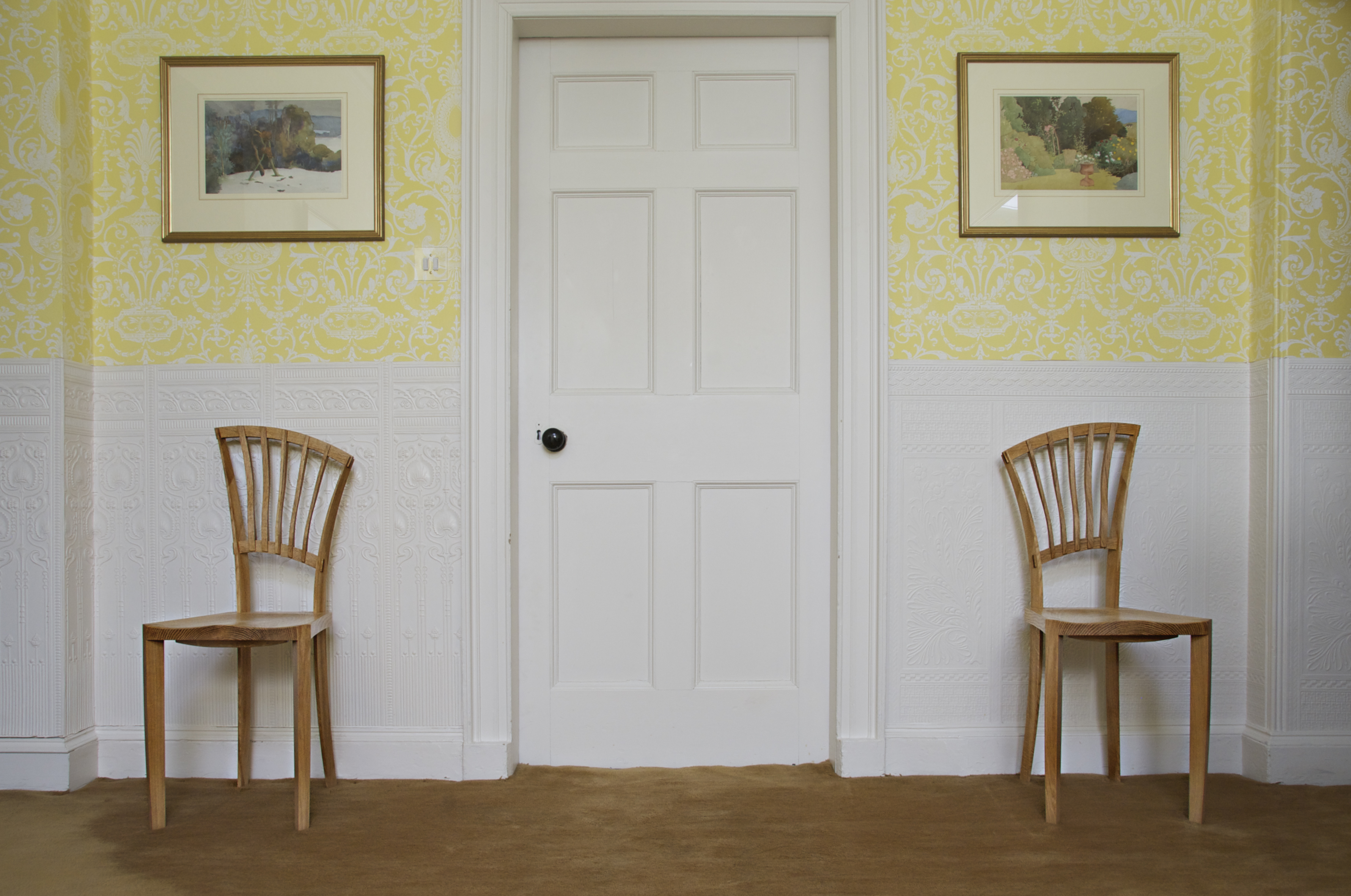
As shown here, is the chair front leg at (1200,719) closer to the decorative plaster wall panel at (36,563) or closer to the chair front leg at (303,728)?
the chair front leg at (303,728)

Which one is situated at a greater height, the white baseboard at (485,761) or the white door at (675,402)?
the white door at (675,402)

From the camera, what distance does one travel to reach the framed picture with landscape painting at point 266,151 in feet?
7.94

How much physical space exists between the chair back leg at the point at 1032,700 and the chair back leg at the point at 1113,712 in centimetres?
21

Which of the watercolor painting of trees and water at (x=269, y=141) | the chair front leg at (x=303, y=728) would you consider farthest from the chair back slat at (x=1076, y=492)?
the watercolor painting of trees and water at (x=269, y=141)

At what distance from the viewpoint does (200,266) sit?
2.43 m

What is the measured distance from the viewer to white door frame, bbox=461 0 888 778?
7.90 feet

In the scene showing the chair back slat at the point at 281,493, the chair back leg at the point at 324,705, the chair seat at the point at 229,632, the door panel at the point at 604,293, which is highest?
the door panel at the point at 604,293

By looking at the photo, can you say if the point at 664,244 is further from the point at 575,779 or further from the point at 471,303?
the point at 575,779

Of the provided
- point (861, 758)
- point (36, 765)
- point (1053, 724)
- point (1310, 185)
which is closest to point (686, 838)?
point (861, 758)

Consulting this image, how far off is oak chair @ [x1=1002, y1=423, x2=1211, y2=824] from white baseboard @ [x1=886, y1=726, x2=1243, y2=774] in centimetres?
6

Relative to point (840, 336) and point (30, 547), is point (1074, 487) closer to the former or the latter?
point (840, 336)

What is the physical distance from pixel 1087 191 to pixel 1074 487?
0.85m

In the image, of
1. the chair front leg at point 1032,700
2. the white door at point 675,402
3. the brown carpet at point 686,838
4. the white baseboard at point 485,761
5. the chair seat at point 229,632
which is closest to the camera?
the brown carpet at point 686,838

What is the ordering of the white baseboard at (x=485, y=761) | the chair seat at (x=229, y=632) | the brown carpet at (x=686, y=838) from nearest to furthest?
the brown carpet at (x=686, y=838) < the chair seat at (x=229, y=632) < the white baseboard at (x=485, y=761)
